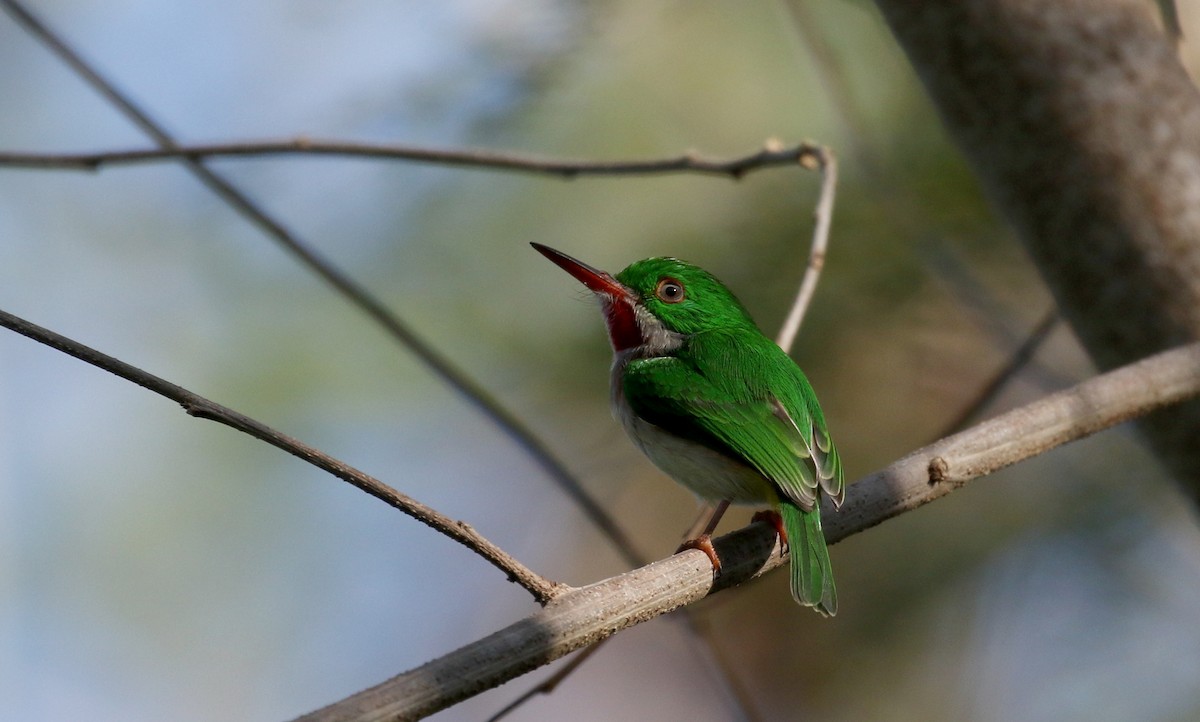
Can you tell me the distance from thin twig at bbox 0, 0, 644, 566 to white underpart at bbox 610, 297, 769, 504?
0.76ft

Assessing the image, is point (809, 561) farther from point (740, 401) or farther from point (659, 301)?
point (659, 301)

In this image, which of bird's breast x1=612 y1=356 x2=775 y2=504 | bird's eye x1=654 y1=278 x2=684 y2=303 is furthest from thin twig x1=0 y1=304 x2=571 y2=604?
bird's eye x1=654 y1=278 x2=684 y2=303

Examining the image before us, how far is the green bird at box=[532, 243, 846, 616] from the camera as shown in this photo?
110 inches

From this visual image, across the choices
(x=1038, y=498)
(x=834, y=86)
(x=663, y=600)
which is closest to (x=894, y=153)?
(x=834, y=86)

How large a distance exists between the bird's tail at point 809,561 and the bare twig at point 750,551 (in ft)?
0.21

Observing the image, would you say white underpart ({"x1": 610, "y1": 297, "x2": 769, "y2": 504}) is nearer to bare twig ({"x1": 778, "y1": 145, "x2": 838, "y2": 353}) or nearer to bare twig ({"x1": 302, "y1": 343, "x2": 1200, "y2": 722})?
bare twig ({"x1": 302, "y1": 343, "x2": 1200, "y2": 722})

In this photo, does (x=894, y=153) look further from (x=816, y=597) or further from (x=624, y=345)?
(x=816, y=597)

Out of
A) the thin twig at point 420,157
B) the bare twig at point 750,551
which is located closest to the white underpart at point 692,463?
the bare twig at point 750,551

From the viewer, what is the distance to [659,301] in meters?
3.78

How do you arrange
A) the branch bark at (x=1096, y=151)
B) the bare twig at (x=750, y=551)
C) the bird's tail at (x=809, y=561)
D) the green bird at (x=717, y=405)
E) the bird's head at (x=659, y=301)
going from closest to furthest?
the bare twig at (x=750, y=551), the bird's tail at (x=809, y=561), the green bird at (x=717, y=405), the branch bark at (x=1096, y=151), the bird's head at (x=659, y=301)

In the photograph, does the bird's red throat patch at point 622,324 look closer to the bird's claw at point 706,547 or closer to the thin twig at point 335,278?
the thin twig at point 335,278

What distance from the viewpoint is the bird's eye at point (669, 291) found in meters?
3.78

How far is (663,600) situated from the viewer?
7.13ft

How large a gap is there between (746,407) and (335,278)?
114 cm
